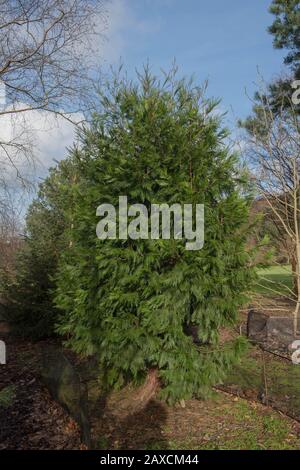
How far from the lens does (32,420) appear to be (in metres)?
4.37

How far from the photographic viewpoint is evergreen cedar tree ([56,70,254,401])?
3.94 metres

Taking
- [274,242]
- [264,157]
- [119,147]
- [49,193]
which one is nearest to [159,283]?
[119,147]

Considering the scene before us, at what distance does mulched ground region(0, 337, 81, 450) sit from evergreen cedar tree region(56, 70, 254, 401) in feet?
2.43

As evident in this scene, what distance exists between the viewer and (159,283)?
392cm

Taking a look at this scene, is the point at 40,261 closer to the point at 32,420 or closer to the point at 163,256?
the point at 32,420

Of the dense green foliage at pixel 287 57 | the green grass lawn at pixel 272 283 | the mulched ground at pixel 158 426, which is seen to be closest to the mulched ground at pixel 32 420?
the mulched ground at pixel 158 426

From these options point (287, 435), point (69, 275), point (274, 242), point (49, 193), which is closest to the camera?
point (287, 435)

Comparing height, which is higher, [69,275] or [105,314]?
[69,275]

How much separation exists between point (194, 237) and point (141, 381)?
1822 mm

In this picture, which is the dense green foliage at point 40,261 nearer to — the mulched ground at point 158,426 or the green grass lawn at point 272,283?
the mulched ground at point 158,426

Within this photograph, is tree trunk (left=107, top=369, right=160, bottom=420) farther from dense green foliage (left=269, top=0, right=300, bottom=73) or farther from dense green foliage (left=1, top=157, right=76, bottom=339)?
dense green foliage (left=269, top=0, right=300, bottom=73)

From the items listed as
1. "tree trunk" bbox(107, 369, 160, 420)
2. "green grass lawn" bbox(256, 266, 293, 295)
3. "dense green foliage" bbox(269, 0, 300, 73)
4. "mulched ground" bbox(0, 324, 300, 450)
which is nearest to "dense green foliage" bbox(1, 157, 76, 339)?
"mulched ground" bbox(0, 324, 300, 450)

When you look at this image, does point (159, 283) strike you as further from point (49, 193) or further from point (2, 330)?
point (2, 330)

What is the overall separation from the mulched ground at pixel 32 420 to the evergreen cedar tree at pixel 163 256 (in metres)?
0.74
